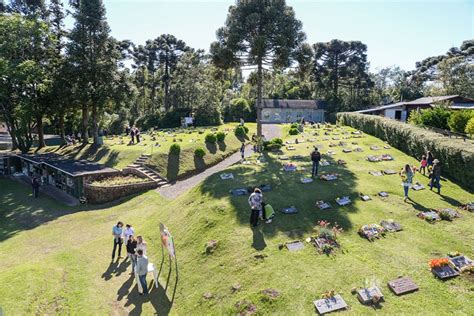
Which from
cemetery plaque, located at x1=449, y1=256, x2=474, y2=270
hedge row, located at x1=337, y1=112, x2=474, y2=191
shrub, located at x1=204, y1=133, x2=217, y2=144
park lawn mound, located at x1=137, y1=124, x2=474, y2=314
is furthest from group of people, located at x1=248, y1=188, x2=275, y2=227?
shrub, located at x1=204, y1=133, x2=217, y2=144

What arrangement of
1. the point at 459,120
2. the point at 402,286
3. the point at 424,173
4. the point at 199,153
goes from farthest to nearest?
the point at 199,153, the point at 459,120, the point at 424,173, the point at 402,286

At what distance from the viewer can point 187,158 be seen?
31500 mm

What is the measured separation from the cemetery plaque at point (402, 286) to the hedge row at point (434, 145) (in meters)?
12.7

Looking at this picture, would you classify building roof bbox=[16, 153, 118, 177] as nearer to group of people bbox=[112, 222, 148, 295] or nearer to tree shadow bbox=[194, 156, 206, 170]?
tree shadow bbox=[194, 156, 206, 170]

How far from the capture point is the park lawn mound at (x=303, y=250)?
418 inches

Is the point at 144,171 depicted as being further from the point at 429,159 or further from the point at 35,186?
the point at 429,159

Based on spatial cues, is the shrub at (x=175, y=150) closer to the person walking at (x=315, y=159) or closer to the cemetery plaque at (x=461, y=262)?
the person walking at (x=315, y=159)

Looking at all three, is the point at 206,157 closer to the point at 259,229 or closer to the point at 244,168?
the point at 244,168

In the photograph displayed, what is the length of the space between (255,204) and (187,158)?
17.7 meters

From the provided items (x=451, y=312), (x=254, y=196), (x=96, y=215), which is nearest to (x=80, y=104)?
(x=96, y=215)

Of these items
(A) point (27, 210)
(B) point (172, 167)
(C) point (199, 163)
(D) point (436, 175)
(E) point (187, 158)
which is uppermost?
(E) point (187, 158)

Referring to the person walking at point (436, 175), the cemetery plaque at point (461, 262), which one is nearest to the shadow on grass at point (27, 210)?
the person walking at point (436, 175)

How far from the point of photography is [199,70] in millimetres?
60281

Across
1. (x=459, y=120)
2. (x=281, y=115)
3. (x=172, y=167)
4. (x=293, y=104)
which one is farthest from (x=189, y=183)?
(x=293, y=104)
